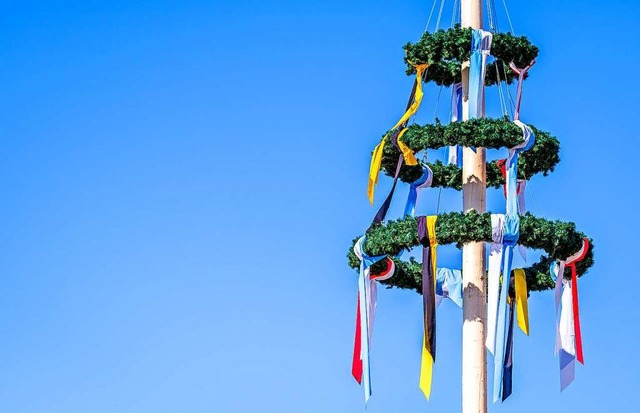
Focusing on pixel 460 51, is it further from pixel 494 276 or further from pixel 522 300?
pixel 522 300

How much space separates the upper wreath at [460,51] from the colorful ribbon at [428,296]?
12.0ft

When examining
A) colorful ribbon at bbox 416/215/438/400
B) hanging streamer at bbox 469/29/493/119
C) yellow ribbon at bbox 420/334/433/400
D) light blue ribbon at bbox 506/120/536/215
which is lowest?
yellow ribbon at bbox 420/334/433/400

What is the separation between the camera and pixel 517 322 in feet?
103

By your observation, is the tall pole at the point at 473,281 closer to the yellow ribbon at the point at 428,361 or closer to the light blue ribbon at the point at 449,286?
the light blue ribbon at the point at 449,286

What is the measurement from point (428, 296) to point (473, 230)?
163cm

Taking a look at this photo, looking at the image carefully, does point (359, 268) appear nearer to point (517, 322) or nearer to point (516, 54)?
point (517, 322)

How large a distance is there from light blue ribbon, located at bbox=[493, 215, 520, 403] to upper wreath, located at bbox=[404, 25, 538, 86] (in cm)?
387

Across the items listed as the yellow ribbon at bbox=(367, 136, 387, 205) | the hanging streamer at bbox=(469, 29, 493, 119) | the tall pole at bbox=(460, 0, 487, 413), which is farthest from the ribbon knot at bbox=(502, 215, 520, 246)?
the yellow ribbon at bbox=(367, 136, 387, 205)

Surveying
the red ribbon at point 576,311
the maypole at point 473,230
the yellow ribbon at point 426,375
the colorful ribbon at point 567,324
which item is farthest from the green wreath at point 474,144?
the yellow ribbon at point 426,375

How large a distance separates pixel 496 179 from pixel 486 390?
4994 mm

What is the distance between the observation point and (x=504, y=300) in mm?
29953

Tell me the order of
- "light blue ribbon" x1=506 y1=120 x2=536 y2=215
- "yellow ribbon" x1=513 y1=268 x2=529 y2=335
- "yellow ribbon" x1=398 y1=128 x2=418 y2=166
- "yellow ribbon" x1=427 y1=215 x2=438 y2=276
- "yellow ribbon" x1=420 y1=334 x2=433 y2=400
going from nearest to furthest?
"yellow ribbon" x1=427 y1=215 x2=438 y2=276 → "yellow ribbon" x1=420 y1=334 x2=433 y2=400 → "light blue ribbon" x1=506 y1=120 x2=536 y2=215 → "yellow ribbon" x1=398 y1=128 x2=418 y2=166 → "yellow ribbon" x1=513 y1=268 x2=529 y2=335

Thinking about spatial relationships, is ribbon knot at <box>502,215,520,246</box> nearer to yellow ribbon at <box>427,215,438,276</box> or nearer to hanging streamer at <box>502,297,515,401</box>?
yellow ribbon at <box>427,215,438,276</box>

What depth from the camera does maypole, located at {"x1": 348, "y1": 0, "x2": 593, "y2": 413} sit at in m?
30.0
